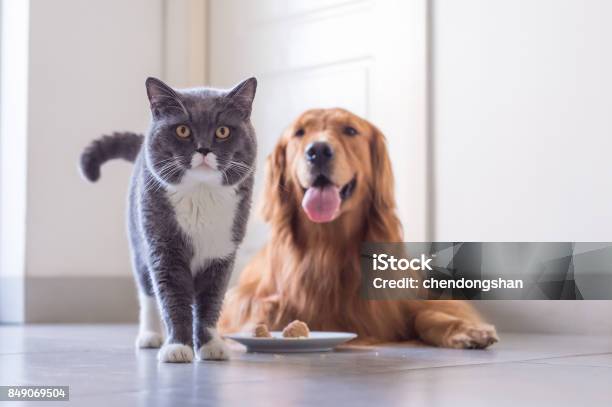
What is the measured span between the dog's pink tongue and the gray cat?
1.23ft

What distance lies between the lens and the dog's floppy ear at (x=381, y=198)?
181cm

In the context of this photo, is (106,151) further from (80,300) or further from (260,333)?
(80,300)

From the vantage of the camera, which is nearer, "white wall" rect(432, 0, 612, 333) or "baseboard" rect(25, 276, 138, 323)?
"white wall" rect(432, 0, 612, 333)

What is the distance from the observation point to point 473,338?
1.63 metres

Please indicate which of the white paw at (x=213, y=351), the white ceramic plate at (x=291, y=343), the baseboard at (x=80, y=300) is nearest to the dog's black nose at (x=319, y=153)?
the white ceramic plate at (x=291, y=343)

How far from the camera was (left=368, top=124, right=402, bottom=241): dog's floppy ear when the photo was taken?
5.93ft

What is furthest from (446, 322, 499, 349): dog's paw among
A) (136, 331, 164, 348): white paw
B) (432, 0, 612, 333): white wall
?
(136, 331, 164, 348): white paw

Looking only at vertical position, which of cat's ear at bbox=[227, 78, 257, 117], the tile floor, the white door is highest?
the white door

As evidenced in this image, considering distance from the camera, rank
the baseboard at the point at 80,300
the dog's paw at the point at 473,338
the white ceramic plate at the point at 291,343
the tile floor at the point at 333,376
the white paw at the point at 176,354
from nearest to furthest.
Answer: the tile floor at the point at 333,376, the white paw at the point at 176,354, the white ceramic plate at the point at 291,343, the dog's paw at the point at 473,338, the baseboard at the point at 80,300

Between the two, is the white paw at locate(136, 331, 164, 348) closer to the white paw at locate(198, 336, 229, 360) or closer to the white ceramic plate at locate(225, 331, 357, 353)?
the white ceramic plate at locate(225, 331, 357, 353)

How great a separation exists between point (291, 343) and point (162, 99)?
478 mm

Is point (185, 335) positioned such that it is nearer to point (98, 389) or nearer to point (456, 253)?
point (98, 389)

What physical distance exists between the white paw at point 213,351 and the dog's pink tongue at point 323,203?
0.46 meters

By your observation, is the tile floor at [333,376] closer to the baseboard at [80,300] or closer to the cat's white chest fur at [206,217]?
the cat's white chest fur at [206,217]
